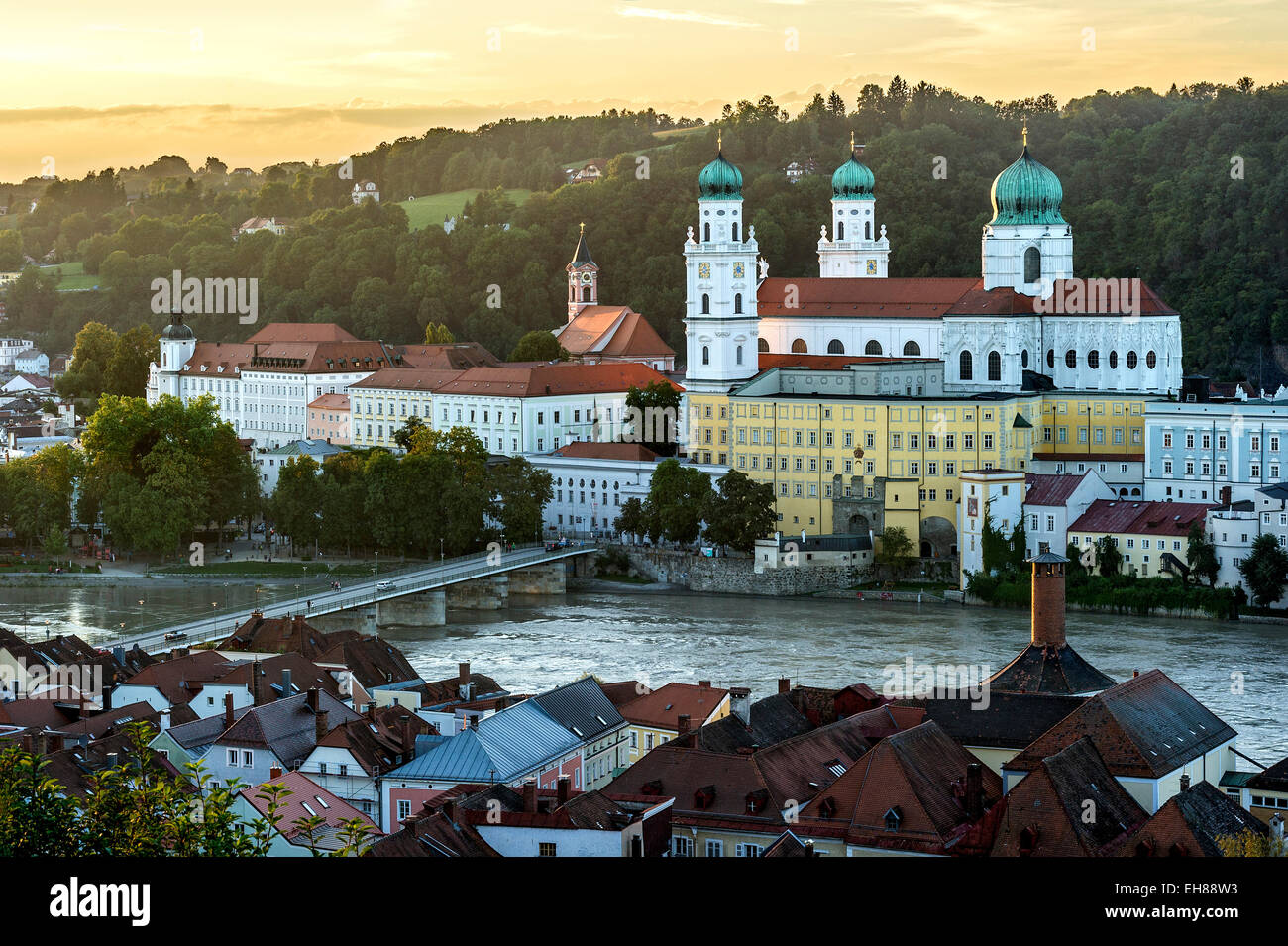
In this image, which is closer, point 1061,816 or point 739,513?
point 1061,816

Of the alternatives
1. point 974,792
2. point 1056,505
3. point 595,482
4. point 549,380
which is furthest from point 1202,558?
point 974,792

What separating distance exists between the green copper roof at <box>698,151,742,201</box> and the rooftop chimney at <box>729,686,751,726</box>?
34315 mm

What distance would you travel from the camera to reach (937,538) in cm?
5309

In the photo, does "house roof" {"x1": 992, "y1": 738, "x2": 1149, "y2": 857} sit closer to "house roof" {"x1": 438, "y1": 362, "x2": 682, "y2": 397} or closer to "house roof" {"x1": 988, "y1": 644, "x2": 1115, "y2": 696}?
"house roof" {"x1": 988, "y1": 644, "x2": 1115, "y2": 696}

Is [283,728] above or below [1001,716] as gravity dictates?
below

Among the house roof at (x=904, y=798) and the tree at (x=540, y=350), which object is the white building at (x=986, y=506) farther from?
the house roof at (x=904, y=798)

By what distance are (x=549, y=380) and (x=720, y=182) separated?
9.48 metres

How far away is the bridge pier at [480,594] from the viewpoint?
5047 centimetres

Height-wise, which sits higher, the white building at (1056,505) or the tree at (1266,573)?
the white building at (1056,505)

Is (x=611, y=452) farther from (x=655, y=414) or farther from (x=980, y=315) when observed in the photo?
(x=980, y=315)

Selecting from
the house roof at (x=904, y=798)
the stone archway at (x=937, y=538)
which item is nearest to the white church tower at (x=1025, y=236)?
the stone archway at (x=937, y=538)

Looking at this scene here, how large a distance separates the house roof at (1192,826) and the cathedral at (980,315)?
1468 inches
